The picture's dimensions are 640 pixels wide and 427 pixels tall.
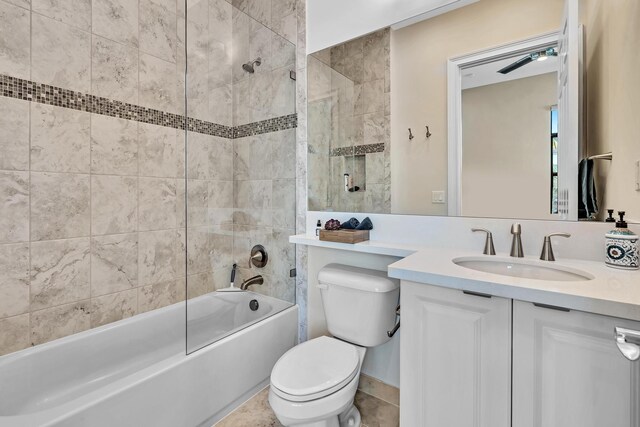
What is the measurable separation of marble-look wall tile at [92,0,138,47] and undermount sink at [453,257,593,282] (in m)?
2.26

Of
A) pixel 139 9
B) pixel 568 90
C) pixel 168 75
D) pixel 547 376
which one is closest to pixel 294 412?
pixel 547 376

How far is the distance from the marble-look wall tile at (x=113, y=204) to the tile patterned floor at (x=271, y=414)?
1.28 m

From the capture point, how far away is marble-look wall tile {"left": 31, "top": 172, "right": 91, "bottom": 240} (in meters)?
1.47

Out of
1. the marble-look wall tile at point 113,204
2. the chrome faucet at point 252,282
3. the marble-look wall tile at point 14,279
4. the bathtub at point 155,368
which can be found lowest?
the bathtub at point 155,368

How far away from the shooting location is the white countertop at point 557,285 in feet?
2.33

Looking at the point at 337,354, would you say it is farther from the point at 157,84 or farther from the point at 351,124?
the point at 157,84

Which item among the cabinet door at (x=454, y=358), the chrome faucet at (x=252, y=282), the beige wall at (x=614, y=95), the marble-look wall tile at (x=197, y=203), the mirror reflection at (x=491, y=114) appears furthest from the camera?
the chrome faucet at (x=252, y=282)

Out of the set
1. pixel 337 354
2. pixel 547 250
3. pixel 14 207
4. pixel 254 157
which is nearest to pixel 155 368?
pixel 337 354

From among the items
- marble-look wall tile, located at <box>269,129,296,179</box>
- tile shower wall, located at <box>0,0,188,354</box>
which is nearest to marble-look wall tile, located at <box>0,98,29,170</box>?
tile shower wall, located at <box>0,0,188,354</box>

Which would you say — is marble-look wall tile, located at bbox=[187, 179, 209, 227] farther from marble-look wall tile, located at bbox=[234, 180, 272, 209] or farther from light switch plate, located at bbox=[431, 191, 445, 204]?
light switch plate, located at bbox=[431, 191, 445, 204]

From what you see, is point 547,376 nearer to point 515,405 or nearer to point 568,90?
point 515,405

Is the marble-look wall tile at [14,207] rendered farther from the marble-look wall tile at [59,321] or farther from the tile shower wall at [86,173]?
the marble-look wall tile at [59,321]

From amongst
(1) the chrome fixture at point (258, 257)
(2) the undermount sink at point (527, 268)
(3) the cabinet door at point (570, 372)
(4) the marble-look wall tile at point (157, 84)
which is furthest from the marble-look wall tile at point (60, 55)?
A: (3) the cabinet door at point (570, 372)

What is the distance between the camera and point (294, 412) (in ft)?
3.61
